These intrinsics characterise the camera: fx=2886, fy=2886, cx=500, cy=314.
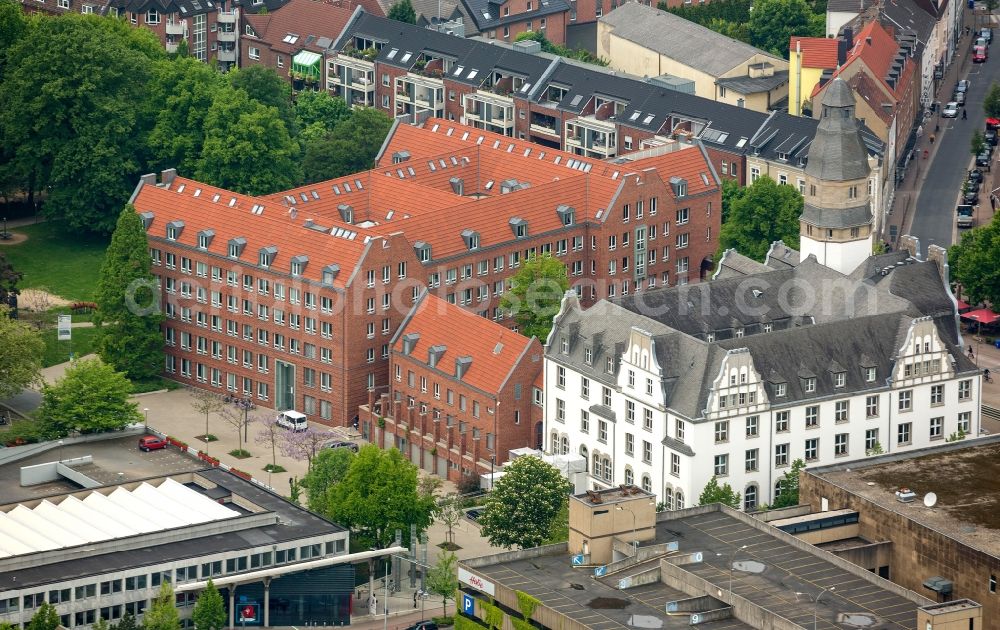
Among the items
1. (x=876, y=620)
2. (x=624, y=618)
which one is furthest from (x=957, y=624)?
(x=624, y=618)

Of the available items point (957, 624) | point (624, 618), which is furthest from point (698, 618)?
point (957, 624)

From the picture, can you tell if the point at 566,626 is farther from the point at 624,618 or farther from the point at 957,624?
the point at 957,624

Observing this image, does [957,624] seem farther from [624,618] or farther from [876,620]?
[624,618]

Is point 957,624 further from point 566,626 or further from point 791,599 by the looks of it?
point 566,626

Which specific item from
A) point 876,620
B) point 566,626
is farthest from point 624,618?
point 876,620

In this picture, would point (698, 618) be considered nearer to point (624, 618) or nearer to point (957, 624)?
point (624, 618)
